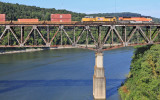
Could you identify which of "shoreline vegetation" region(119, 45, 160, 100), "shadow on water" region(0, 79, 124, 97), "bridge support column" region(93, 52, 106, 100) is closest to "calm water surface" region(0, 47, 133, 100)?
"shadow on water" region(0, 79, 124, 97)

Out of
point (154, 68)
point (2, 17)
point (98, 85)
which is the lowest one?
point (98, 85)

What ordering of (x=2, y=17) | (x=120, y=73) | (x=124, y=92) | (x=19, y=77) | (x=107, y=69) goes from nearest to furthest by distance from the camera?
(x=124, y=92) < (x=2, y=17) < (x=19, y=77) < (x=120, y=73) < (x=107, y=69)

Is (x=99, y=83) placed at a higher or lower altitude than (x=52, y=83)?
higher

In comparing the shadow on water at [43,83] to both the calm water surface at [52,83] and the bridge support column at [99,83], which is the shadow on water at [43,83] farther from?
the bridge support column at [99,83]

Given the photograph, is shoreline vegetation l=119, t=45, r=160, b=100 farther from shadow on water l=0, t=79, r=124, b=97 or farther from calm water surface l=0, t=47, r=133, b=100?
shadow on water l=0, t=79, r=124, b=97

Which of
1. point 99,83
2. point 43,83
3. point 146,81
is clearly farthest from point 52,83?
point 146,81

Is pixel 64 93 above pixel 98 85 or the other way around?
the other way around

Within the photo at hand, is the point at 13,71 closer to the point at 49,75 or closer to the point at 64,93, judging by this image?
the point at 49,75

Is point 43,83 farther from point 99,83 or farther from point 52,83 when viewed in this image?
point 99,83

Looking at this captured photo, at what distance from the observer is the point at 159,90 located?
97.6ft

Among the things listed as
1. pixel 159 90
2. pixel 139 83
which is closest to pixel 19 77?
pixel 139 83

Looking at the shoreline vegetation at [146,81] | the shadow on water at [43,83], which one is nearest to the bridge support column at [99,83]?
the shoreline vegetation at [146,81]

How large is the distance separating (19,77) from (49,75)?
7.01 metres

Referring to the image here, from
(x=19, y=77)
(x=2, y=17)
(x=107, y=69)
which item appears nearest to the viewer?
(x=2, y=17)
